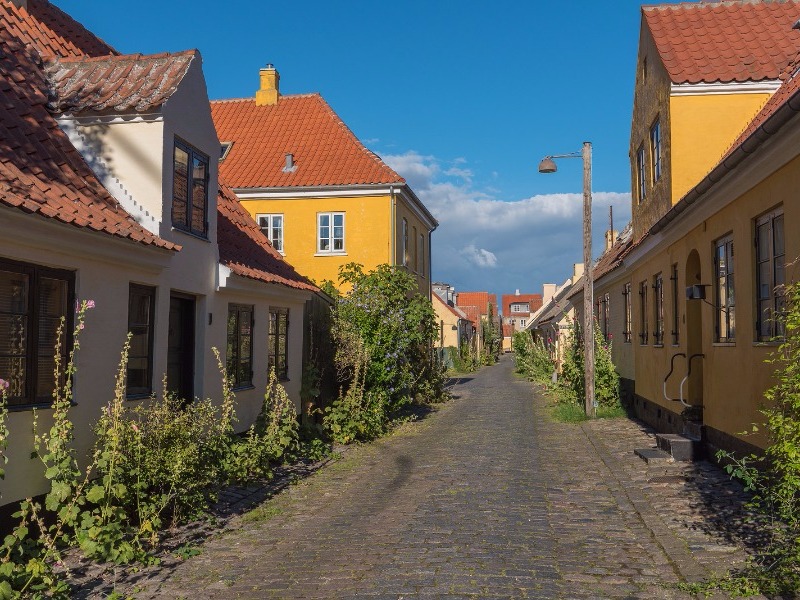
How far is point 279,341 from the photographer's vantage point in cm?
1429

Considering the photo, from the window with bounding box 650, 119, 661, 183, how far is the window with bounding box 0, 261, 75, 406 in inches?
441

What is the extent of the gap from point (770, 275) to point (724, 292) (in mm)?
1979

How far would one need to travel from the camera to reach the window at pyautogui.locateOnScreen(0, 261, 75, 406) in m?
6.99

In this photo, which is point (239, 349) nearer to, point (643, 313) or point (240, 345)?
point (240, 345)

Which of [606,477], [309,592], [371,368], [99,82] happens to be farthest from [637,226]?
[309,592]

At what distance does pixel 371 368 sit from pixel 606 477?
734 centimetres

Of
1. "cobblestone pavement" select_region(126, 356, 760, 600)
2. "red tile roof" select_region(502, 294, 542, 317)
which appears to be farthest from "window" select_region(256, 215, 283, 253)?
"red tile roof" select_region(502, 294, 542, 317)

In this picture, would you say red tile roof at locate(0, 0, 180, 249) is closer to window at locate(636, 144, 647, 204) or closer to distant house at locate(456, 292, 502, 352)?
window at locate(636, 144, 647, 204)

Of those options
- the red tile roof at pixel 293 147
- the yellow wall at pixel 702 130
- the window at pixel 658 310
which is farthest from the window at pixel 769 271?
the red tile roof at pixel 293 147

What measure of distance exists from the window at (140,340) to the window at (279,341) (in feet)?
14.4

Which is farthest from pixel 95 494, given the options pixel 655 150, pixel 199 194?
pixel 655 150

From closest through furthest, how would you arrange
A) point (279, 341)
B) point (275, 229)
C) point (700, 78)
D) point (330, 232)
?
1. point (700, 78)
2. point (279, 341)
3. point (330, 232)
4. point (275, 229)

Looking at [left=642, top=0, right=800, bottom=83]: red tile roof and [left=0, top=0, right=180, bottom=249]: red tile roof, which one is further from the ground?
[left=642, top=0, right=800, bottom=83]: red tile roof

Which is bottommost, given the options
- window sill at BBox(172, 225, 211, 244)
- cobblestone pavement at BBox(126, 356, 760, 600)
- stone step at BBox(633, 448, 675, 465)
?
A: cobblestone pavement at BBox(126, 356, 760, 600)
